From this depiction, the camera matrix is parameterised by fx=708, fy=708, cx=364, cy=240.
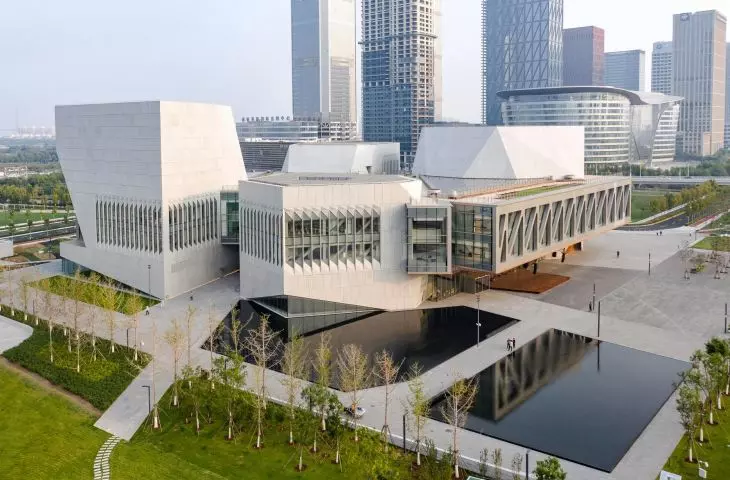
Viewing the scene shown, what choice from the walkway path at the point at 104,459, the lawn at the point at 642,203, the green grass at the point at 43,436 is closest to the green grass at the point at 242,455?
the walkway path at the point at 104,459

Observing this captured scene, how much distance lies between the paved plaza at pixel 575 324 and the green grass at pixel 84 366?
746mm

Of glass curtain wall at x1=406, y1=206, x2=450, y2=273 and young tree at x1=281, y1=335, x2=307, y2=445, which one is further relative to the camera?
glass curtain wall at x1=406, y1=206, x2=450, y2=273

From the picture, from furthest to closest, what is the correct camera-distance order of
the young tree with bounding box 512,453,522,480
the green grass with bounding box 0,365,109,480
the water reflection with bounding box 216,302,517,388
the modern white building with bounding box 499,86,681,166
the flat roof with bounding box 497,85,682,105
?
1. the modern white building with bounding box 499,86,681,166
2. the flat roof with bounding box 497,85,682,105
3. the water reflection with bounding box 216,302,517,388
4. the green grass with bounding box 0,365,109,480
5. the young tree with bounding box 512,453,522,480

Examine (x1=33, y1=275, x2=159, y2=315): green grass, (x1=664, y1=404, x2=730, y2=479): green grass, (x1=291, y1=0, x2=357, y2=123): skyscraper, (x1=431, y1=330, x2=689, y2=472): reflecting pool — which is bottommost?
(x1=664, y1=404, x2=730, y2=479): green grass

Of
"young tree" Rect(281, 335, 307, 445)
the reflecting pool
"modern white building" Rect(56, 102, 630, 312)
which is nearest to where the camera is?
the reflecting pool

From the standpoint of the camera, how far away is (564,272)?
183 ft

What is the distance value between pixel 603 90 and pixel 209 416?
386 ft

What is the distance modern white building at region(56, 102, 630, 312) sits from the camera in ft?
142

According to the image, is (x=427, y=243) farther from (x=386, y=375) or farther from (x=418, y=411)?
(x=418, y=411)

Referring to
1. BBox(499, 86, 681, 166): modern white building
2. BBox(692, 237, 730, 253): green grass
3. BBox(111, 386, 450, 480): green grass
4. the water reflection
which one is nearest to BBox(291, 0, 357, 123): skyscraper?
BBox(499, 86, 681, 166): modern white building

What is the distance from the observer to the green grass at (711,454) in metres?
24.2

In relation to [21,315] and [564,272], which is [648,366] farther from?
[21,315]

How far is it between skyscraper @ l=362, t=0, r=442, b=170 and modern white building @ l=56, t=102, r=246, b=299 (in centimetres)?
10082

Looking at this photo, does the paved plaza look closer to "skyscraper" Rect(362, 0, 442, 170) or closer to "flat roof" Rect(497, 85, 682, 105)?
"flat roof" Rect(497, 85, 682, 105)
